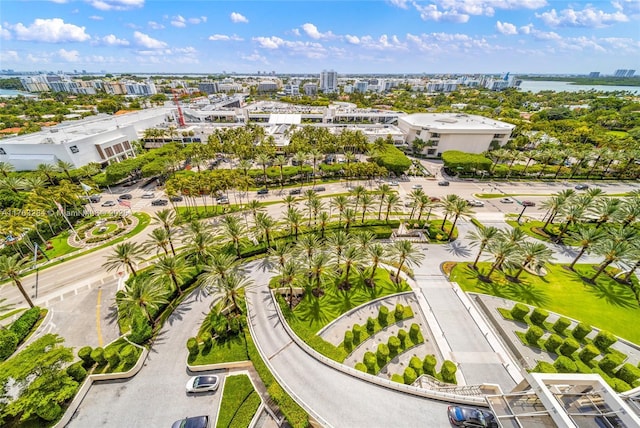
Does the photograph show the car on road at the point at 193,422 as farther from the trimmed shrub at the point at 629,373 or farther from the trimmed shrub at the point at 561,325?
the trimmed shrub at the point at 629,373

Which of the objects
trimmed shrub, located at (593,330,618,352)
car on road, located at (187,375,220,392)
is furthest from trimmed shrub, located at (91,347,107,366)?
trimmed shrub, located at (593,330,618,352)

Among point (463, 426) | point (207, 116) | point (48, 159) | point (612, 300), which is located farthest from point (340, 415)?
point (207, 116)

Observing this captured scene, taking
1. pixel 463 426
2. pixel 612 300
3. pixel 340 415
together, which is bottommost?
pixel 612 300

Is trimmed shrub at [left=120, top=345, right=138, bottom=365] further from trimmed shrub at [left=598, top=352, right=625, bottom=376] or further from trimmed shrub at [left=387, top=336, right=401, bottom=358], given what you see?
trimmed shrub at [left=598, top=352, right=625, bottom=376]

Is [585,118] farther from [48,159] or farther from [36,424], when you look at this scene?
[48,159]

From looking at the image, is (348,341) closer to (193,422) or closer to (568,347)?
(193,422)
